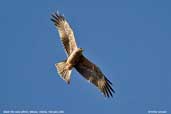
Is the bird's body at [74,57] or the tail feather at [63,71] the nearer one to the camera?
the tail feather at [63,71]

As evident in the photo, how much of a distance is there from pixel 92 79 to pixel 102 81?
42cm

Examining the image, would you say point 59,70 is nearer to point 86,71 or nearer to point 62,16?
point 86,71

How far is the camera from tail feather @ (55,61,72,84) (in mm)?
14695

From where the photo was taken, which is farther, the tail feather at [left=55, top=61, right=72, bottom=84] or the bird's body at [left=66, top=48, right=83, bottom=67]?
the bird's body at [left=66, top=48, right=83, bottom=67]

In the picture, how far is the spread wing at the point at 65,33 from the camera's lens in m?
15.3

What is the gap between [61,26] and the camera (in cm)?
1600

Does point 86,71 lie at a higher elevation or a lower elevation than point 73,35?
lower

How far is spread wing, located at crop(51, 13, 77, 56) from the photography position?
15338mm

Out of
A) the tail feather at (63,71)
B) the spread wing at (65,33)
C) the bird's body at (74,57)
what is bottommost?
the tail feather at (63,71)

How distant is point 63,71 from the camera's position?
585 inches

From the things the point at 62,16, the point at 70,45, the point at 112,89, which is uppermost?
the point at 62,16

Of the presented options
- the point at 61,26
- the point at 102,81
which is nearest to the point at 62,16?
the point at 61,26

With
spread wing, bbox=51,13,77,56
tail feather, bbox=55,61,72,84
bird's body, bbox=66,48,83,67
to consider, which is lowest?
tail feather, bbox=55,61,72,84

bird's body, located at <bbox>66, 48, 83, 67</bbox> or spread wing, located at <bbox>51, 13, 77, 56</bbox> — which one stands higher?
spread wing, located at <bbox>51, 13, 77, 56</bbox>
